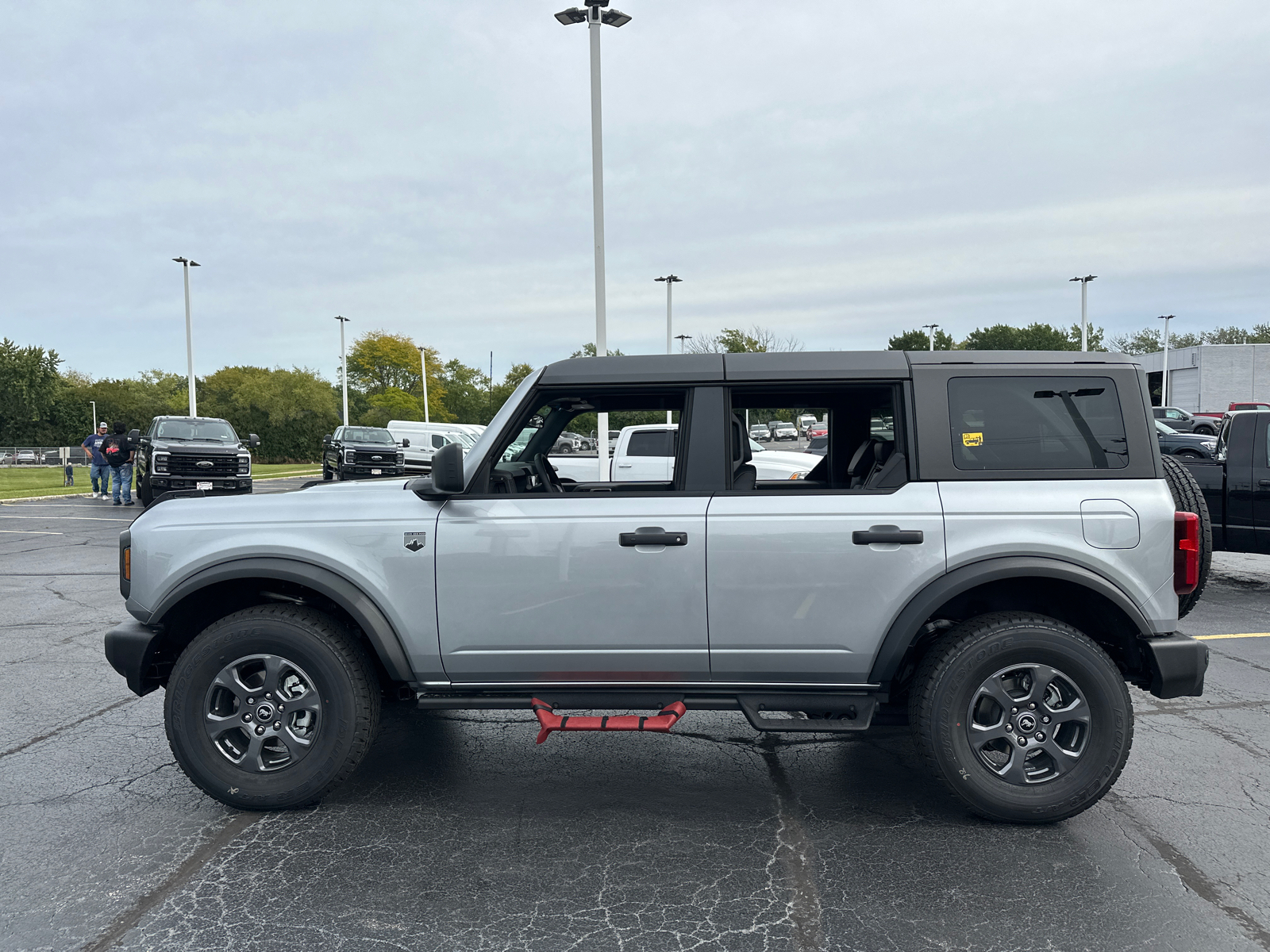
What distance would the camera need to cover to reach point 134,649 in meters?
4.00

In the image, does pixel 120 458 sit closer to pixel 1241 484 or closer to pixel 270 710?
pixel 270 710

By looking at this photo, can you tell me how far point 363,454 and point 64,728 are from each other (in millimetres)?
24427

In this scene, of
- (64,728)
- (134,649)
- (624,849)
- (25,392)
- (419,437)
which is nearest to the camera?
(624,849)

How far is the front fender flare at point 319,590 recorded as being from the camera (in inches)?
152

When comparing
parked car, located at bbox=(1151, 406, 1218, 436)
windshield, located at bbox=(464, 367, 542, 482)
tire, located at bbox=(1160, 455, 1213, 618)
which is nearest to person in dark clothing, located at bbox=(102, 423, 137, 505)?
windshield, located at bbox=(464, 367, 542, 482)

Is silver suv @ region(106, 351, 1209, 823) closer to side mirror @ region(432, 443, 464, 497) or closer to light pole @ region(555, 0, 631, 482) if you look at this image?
side mirror @ region(432, 443, 464, 497)

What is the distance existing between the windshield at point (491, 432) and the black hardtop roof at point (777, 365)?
110 mm

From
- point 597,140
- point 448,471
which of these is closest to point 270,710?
point 448,471

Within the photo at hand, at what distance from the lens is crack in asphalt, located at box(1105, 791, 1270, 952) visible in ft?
9.79

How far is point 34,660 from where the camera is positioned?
6.79 metres

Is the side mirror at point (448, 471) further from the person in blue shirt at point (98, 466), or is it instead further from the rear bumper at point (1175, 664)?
the person in blue shirt at point (98, 466)

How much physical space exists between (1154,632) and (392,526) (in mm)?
3177

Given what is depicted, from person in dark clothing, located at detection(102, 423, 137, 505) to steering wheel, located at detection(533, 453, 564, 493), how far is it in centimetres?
1815

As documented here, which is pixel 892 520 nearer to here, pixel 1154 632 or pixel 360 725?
pixel 1154 632
